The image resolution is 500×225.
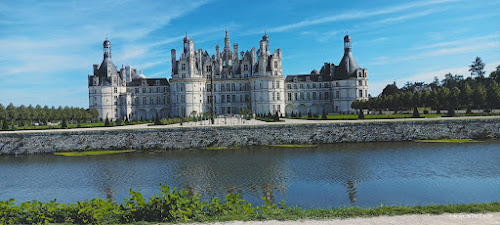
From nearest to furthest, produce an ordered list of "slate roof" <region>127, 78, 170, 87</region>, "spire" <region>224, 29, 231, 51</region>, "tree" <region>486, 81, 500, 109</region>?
"tree" <region>486, 81, 500, 109</region> < "slate roof" <region>127, 78, 170, 87</region> < "spire" <region>224, 29, 231, 51</region>

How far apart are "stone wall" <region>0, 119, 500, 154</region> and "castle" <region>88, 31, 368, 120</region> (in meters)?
28.7

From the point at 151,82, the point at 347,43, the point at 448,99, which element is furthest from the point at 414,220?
the point at 151,82

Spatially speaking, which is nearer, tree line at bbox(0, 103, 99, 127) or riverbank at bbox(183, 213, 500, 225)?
riverbank at bbox(183, 213, 500, 225)

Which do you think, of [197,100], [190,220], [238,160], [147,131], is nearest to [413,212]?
[190,220]

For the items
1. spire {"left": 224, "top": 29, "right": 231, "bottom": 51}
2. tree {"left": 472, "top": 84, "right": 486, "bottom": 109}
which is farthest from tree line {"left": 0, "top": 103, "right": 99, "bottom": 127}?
tree {"left": 472, "top": 84, "right": 486, "bottom": 109}

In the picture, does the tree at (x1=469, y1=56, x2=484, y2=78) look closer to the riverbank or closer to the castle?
the castle

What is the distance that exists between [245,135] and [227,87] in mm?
36603

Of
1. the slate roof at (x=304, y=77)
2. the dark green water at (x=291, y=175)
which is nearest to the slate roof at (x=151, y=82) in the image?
the slate roof at (x=304, y=77)

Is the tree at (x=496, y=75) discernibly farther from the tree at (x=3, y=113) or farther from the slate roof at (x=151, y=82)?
the tree at (x=3, y=113)

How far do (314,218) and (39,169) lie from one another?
19.7 metres

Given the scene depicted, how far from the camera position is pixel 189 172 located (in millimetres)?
20266

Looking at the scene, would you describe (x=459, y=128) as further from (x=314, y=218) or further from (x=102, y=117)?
(x=102, y=117)

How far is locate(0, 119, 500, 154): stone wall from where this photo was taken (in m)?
30.8

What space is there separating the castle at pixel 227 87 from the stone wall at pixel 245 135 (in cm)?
2869
